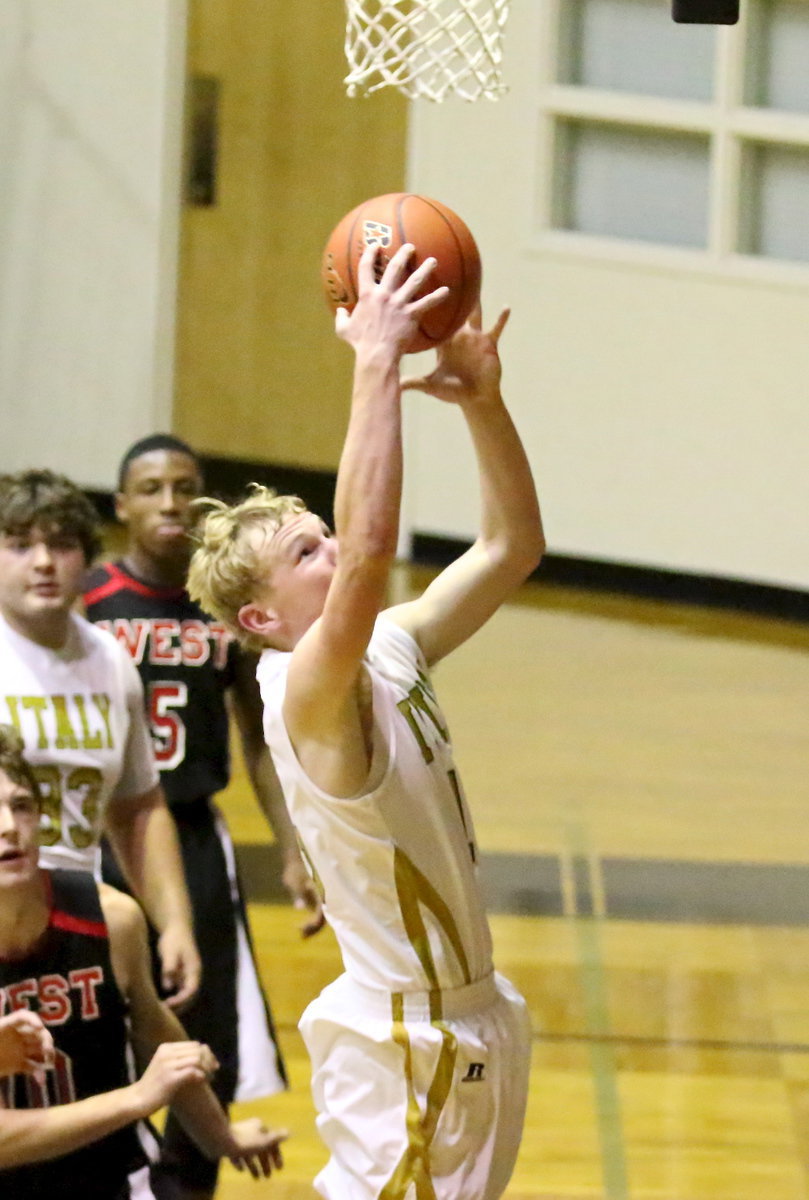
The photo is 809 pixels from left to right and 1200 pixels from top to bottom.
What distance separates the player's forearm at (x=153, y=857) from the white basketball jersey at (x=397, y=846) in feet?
3.18

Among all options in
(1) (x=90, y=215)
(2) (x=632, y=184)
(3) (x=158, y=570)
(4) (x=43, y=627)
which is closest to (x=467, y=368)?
(4) (x=43, y=627)

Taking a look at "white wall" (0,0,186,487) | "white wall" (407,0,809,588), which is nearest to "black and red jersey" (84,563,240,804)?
"white wall" (407,0,809,588)

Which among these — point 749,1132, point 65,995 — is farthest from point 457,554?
point 65,995

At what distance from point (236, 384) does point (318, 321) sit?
0.63 metres

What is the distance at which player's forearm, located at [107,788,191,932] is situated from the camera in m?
3.84

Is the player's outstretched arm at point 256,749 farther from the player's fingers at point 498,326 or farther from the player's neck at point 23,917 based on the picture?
the player's fingers at point 498,326

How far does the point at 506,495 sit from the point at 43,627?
3.93 ft

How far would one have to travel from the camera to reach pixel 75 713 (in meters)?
3.78

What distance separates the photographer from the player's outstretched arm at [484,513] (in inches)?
118

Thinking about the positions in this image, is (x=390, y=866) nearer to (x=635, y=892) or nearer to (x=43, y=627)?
(x=43, y=627)

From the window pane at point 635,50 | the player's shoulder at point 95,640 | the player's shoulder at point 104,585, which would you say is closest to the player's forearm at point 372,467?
the player's shoulder at point 95,640

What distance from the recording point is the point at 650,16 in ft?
30.6

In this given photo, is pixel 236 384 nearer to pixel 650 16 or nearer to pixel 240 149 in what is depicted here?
pixel 240 149

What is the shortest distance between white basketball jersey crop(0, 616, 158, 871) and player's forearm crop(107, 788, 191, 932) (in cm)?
5
